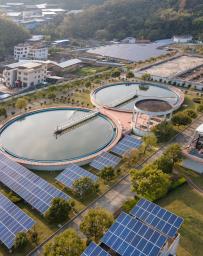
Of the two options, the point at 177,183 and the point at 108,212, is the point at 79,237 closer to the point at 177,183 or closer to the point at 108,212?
the point at 108,212

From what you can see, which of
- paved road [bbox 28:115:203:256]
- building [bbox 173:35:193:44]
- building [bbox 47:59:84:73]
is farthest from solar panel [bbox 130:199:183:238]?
building [bbox 173:35:193:44]

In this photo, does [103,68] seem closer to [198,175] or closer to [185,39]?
[185,39]

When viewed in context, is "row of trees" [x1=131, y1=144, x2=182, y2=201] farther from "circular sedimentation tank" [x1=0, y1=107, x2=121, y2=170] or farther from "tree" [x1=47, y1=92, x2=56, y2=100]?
"tree" [x1=47, y1=92, x2=56, y2=100]

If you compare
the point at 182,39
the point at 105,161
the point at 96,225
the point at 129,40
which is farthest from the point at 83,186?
the point at 182,39

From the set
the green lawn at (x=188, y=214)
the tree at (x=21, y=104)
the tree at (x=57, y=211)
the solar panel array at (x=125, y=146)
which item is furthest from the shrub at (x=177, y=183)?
the tree at (x=21, y=104)

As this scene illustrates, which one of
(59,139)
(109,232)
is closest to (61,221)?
(109,232)

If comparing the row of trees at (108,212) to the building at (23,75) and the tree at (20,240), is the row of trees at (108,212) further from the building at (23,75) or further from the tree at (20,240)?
the building at (23,75)
